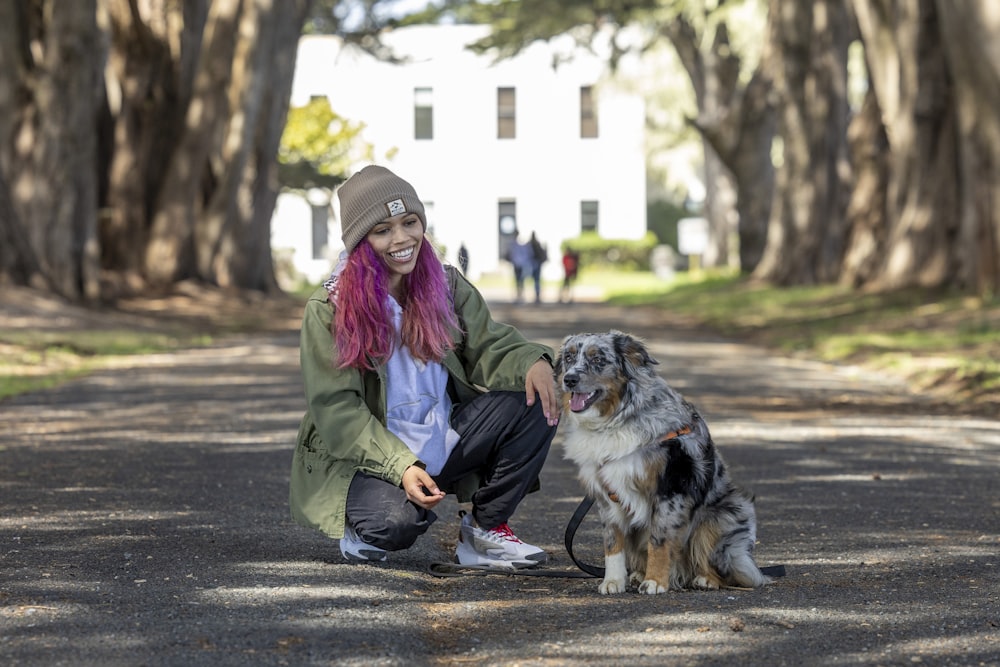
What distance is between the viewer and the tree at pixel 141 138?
25.1 metres

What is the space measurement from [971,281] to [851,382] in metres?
6.92

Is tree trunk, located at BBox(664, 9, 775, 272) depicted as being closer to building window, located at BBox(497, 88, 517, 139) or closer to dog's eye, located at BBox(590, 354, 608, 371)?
building window, located at BBox(497, 88, 517, 139)

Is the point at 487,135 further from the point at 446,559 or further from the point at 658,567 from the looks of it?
the point at 658,567

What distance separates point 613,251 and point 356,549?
5914 cm

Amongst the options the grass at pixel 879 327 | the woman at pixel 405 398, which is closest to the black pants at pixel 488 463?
the woman at pixel 405 398

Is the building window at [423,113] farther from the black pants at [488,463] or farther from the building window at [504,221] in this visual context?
the black pants at [488,463]

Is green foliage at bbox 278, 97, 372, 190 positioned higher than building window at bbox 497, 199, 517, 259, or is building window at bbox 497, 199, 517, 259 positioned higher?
green foliage at bbox 278, 97, 372, 190

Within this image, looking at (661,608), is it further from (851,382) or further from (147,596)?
(851,382)

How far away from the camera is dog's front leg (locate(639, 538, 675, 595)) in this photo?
6.53m

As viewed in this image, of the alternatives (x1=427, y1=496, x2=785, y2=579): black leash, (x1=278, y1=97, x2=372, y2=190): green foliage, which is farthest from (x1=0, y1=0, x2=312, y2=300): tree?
(x1=278, y1=97, x2=372, y2=190): green foliage

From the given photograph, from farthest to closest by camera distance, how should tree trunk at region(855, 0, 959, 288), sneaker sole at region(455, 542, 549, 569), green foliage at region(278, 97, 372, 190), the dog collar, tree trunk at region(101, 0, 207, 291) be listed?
green foliage at region(278, 97, 372, 190), tree trunk at region(101, 0, 207, 291), tree trunk at region(855, 0, 959, 288), sneaker sole at region(455, 542, 549, 569), the dog collar

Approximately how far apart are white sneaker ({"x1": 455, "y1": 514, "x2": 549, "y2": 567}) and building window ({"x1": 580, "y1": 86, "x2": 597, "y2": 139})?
5980cm

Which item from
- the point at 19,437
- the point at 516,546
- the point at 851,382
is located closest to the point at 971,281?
the point at 851,382

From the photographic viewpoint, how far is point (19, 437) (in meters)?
12.2
